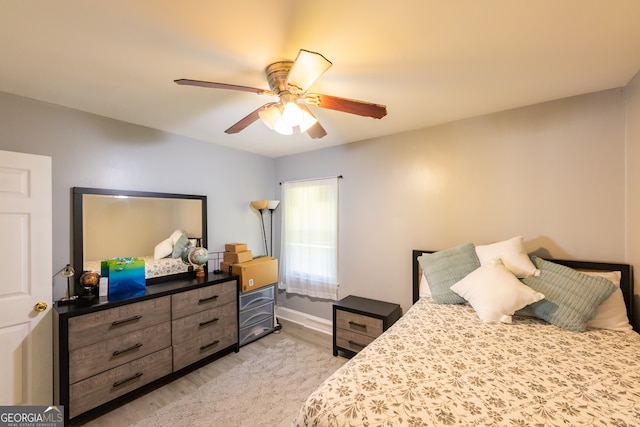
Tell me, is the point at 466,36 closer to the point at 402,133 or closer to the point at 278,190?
the point at 402,133

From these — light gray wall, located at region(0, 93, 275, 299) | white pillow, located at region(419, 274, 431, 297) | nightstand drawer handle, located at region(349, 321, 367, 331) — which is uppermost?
light gray wall, located at region(0, 93, 275, 299)

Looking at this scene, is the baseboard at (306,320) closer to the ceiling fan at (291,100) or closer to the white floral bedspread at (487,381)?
the white floral bedspread at (487,381)

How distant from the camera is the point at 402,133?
2748 mm

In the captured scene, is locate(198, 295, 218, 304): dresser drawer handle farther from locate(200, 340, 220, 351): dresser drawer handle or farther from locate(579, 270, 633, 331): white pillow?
locate(579, 270, 633, 331): white pillow

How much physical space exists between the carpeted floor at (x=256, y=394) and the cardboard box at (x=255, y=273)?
2.44 ft

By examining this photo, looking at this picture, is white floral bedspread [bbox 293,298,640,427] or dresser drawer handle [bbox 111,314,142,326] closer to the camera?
white floral bedspread [bbox 293,298,640,427]

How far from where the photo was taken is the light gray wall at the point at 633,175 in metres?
1.66

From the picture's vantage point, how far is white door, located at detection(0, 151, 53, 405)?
65.9 inches

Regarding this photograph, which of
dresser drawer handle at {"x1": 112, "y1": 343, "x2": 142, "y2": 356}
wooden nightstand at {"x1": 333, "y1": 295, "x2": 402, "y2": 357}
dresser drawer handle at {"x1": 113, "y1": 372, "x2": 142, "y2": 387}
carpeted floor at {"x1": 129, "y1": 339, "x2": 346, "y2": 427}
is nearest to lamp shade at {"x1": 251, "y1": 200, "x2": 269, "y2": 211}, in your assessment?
wooden nightstand at {"x1": 333, "y1": 295, "x2": 402, "y2": 357}

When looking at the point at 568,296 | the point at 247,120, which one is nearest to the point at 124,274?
the point at 247,120

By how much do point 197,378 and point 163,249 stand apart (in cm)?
131

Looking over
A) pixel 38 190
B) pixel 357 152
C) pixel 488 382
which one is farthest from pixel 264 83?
pixel 488 382

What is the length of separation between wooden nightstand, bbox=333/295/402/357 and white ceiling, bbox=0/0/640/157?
1.98 meters

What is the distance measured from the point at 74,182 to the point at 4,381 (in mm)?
1459
